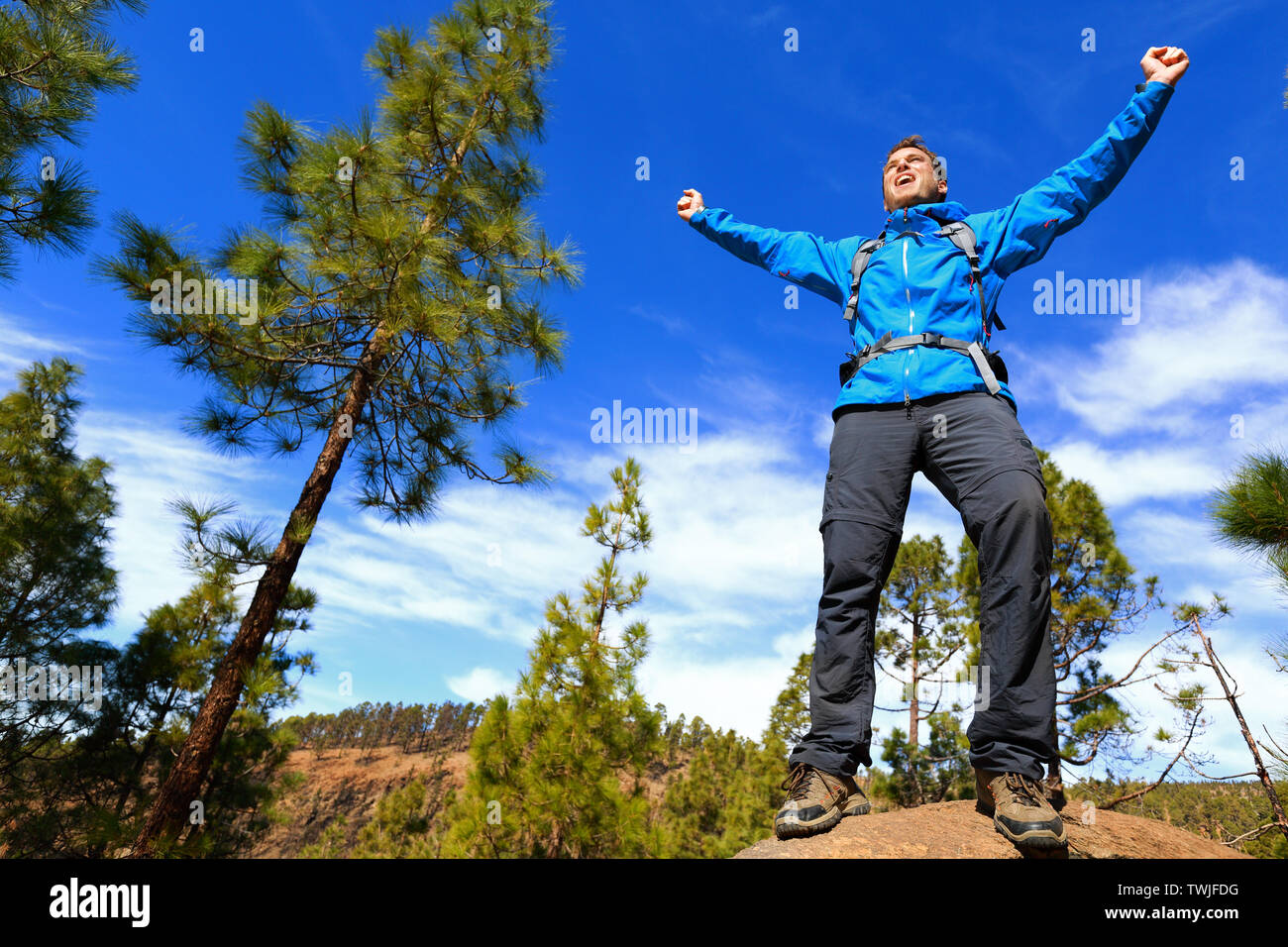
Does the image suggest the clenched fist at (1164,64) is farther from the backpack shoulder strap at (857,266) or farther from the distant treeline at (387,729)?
the distant treeline at (387,729)

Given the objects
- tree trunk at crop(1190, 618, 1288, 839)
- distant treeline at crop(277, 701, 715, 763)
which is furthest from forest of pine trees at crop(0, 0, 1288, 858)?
distant treeline at crop(277, 701, 715, 763)

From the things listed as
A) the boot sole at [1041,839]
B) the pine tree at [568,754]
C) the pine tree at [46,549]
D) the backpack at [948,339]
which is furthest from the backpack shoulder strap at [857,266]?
the pine tree at [46,549]

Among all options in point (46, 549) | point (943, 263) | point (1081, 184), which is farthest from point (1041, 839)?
point (46, 549)

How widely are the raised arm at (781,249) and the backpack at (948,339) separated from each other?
0.08 metres

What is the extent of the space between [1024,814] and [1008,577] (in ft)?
2.12

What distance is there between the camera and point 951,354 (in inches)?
89.5

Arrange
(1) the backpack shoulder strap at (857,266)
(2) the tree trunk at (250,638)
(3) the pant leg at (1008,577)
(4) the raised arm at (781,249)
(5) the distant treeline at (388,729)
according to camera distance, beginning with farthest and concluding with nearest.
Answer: (5) the distant treeline at (388,729), (2) the tree trunk at (250,638), (4) the raised arm at (781,249), (1) the backpack shoulder strap at (857,266), (3) the pant leg at (1008,577)

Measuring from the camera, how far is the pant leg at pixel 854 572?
1.97 meters

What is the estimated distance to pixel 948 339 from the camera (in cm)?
230

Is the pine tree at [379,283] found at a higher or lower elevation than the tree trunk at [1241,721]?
higher

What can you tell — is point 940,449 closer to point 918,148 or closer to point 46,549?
point 918,148
